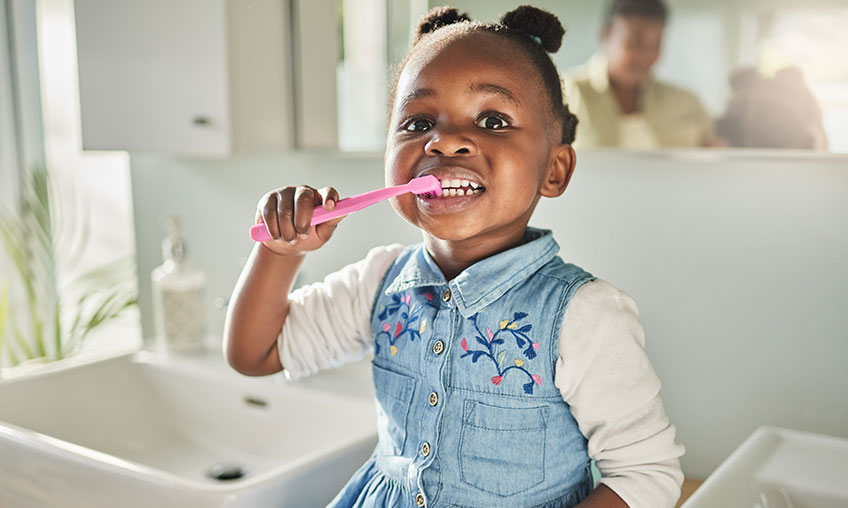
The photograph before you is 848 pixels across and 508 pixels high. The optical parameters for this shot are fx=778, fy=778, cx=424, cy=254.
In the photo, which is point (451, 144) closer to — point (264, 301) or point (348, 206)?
point (348, 206)

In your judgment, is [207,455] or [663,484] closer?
[663,484]

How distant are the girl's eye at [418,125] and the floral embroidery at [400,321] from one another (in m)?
0.16

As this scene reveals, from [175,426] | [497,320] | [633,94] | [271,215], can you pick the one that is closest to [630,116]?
[633,94]

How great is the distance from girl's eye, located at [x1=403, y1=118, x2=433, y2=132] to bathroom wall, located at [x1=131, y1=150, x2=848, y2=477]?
35 centimetres

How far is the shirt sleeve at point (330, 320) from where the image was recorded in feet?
2.63

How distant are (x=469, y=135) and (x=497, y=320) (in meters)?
0.17

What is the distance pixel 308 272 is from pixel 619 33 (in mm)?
615

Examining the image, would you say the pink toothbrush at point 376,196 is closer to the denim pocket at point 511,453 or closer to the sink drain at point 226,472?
the denim pocket at point 511,453

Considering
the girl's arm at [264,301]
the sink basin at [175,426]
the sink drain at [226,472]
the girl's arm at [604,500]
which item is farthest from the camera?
the sink drain at [226,472]

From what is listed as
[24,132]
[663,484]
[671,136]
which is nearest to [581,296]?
[663,484]

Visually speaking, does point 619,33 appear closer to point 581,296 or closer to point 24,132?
point 581,296

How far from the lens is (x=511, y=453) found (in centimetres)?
67

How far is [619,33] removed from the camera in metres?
0.91

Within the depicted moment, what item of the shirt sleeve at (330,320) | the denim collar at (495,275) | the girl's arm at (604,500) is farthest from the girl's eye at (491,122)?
the girl's arm at (604,500)
